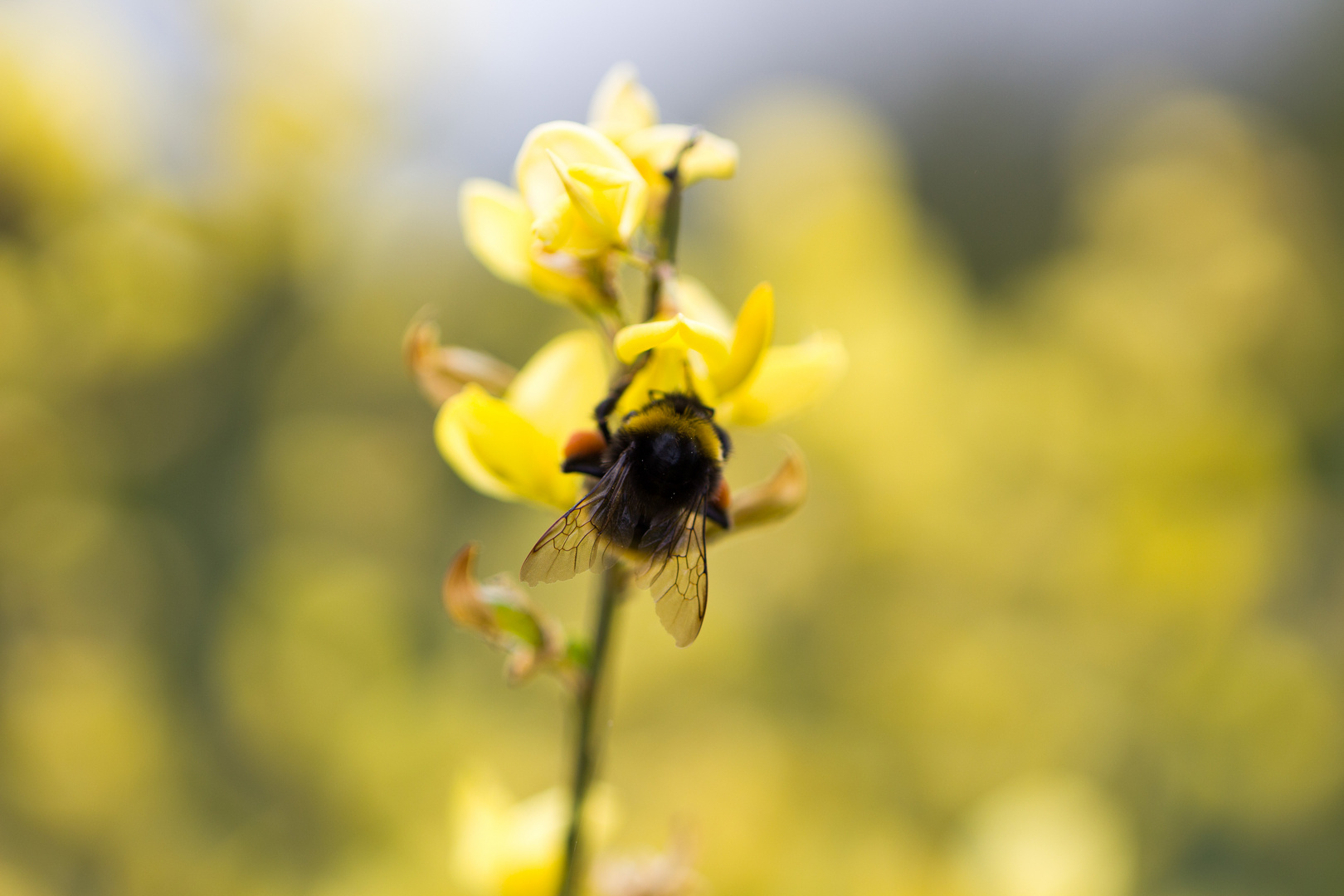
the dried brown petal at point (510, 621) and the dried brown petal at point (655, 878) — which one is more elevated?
the dried brown petal at point (510, 621)

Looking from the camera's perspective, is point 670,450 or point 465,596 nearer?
point 465,596

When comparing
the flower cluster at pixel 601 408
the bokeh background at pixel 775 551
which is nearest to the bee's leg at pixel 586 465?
the flower cluster at pixel 601 408

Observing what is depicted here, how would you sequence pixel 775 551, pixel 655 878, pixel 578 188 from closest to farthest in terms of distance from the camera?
pixel 578 188 < pixel 655 878 < pixel 775 551

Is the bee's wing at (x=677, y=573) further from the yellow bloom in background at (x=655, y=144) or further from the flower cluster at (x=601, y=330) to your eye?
the yellow bloom in background at (x=655, y=144)

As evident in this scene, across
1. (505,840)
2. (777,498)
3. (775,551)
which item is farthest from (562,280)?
(775,551)

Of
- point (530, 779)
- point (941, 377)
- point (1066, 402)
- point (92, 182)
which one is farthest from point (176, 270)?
point (1066, 402)

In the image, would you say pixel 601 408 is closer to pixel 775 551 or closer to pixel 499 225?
pixel 499 225

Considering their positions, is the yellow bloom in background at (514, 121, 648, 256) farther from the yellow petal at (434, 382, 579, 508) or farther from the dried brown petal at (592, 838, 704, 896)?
the dried brown petal at (592, 838, 704, 896)

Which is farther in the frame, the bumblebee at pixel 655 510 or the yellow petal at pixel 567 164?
the bumblebee at pixel 655 510
